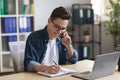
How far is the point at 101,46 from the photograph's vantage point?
226 inches

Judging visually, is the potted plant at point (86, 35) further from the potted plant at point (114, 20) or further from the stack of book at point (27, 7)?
the stack of book at point (27, 7)

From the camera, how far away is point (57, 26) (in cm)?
227

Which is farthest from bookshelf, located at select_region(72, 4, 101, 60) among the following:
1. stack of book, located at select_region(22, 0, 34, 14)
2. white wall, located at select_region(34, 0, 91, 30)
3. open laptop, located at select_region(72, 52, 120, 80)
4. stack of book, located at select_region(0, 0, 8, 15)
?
open laptop, located at select_region(72, 52, 120, 80)

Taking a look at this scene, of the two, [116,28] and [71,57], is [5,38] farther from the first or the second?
[71,57]

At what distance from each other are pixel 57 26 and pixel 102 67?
0.57m

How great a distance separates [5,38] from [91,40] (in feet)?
6.44

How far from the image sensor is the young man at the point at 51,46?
2213 mm

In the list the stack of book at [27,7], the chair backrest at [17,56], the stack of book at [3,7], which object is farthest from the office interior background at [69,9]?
the chair backrest at [17,56]

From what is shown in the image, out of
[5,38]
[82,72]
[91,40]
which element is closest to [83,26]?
[91,40]

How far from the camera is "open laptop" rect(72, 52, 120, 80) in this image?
1931 mm

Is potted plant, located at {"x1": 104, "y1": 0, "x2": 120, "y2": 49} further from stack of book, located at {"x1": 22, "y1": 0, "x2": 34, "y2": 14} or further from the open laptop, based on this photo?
the open laptop

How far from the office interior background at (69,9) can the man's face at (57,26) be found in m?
2.43

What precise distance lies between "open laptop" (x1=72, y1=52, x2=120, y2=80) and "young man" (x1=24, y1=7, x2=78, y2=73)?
25 centimetres

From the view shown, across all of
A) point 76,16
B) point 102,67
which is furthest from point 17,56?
point 76,16
